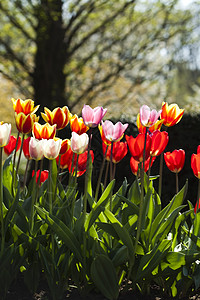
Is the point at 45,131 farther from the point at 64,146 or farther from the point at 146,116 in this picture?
the point at 146,116

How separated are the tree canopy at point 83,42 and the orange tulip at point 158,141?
8.94m

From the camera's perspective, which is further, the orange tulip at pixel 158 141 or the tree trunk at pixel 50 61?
the tree trunk at pixel 50 61

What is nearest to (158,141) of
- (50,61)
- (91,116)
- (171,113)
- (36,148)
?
(171,113)

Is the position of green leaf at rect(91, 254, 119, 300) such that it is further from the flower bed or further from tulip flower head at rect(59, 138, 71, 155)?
tulip flower head at rect(59, 138, 71, 155)

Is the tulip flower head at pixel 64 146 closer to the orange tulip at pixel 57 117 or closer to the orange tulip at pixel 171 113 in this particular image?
the orange tulip at pixel 57 117

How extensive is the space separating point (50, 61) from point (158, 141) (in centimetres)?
936

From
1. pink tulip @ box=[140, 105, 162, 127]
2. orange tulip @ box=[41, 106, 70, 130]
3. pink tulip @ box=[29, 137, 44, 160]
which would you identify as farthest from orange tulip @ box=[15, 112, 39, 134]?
pink tulip @ box=[140, 105, 162, 127]

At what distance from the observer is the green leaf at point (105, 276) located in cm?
220

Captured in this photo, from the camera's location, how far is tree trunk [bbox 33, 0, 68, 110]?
439 inches

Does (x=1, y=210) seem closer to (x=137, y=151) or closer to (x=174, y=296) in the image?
(x=137, y=151)

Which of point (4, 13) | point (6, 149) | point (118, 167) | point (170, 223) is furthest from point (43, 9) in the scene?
point (170, 223)

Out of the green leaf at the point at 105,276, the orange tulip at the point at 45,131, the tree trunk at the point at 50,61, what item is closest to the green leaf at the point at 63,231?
the green leaf at the point at 105,276

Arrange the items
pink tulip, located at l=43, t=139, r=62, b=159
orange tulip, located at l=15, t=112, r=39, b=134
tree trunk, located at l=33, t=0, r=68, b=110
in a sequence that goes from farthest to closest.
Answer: tree trunk, located at l=33, t=0, r=68, b=110, orange tulip, located at l=15, t=112, r=39, b=134, pink tulip, located at l=43, t=139, r=62, b=159

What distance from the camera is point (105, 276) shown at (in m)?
2.25
